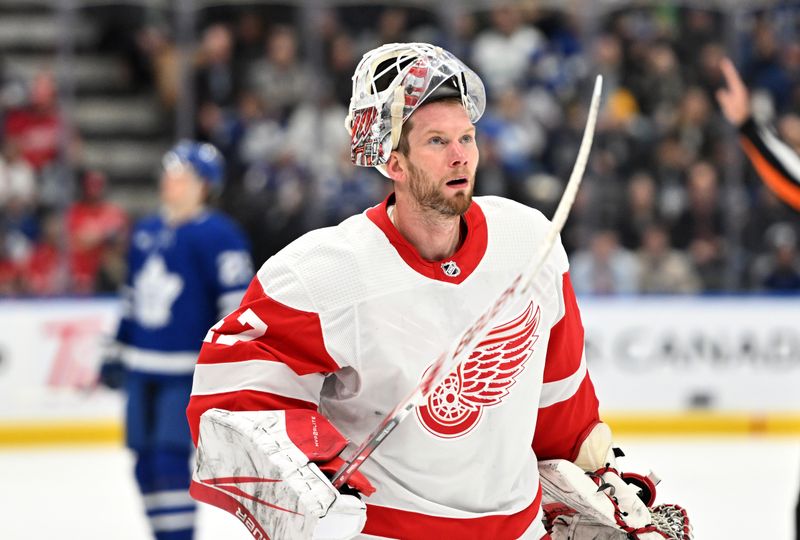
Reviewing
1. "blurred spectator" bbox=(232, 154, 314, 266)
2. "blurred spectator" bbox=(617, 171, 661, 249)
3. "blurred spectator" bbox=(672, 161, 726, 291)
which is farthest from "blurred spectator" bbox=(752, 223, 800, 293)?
"blurred spectator" bbox=(232, 154, 314, 266)

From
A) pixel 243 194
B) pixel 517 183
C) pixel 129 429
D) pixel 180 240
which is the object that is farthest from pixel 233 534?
pixel 517 183

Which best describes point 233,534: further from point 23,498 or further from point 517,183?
point 517,183

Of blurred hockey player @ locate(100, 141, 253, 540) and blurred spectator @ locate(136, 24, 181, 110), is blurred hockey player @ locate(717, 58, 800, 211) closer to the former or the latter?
blurred hockey player @ locate(100, 141, 253, 540)

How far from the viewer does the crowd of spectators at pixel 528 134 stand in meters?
7.37

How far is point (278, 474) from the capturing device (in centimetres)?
170

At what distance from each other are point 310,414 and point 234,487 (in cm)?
14

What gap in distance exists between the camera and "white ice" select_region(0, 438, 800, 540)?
5066mm

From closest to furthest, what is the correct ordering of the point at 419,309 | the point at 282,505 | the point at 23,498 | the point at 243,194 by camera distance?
the point at 282,505
the point at 419,309
the point at 23,498
the point at 243,194

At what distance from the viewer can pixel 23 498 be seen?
5.65 meters

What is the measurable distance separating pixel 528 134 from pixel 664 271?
1166 mm

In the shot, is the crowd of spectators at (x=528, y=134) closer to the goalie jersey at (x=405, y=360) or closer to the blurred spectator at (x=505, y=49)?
the blurred spectator at (x=505, y=49)

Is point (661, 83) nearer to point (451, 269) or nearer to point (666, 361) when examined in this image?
point (666, 361)

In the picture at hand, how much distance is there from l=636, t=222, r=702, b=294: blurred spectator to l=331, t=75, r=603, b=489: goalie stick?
5.89 m

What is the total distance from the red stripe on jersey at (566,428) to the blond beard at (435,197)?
0.40 meters
